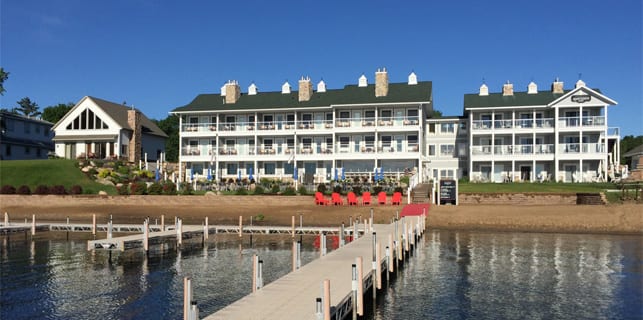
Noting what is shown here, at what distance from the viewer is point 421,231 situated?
33344mm

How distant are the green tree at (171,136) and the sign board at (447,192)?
64.4 metres

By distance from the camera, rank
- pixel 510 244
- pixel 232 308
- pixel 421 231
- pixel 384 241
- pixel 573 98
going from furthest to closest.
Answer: pixel 573 98 → pixel 421 231 → pixel 510 244 → pixel 384 241 → pixel 232 308

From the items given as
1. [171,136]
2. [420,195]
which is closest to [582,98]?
[420,195]

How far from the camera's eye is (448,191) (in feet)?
129

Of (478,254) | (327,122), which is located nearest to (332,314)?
(478,254)

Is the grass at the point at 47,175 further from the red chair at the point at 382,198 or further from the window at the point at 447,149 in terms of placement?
the window at the point at 447,149

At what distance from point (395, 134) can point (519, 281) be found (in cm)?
3553

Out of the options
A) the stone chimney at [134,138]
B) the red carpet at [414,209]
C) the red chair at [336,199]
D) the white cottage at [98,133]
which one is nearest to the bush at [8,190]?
the white cottage at [98,133]

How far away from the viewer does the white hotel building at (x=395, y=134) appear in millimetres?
52969

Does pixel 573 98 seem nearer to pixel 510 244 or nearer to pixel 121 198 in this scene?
pixel 510 244

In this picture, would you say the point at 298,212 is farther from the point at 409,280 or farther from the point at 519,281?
the point at 519,281

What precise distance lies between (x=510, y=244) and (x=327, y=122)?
30.0m

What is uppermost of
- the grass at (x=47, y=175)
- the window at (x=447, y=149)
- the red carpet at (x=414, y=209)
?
the window at (x=447, y=149)

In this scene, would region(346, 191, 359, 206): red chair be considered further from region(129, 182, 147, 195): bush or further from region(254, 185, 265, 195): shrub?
region(129, 182, 147, 195): bush
